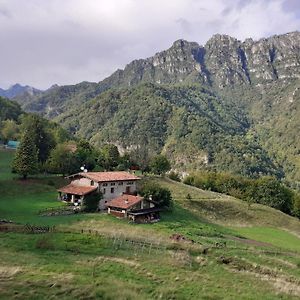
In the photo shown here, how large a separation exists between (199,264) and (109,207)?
1047 inches

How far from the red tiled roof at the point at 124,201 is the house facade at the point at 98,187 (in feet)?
10.0

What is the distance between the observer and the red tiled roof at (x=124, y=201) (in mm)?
60625

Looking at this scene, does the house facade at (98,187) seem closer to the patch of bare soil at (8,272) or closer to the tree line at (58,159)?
the tree line at (58,159)

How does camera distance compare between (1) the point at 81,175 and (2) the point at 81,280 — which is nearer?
(2) the point at 81,280

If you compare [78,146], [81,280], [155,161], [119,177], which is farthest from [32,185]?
[81,280]

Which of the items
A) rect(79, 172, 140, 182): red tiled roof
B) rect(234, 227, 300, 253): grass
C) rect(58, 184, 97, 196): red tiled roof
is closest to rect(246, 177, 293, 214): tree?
rect(234, 227, 300, 253): grass

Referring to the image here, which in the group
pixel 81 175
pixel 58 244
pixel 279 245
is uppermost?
pixel 81 175

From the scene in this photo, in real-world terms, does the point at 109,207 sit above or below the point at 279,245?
above

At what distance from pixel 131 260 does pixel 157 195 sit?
35.1 meters

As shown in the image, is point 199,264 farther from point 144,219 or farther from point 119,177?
point 119,177

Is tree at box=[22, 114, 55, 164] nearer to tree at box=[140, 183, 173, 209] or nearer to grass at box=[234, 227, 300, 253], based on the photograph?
tree at box=[140, 183, 173, 209]

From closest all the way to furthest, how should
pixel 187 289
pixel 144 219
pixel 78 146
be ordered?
1. pixel 187 289
2. pixel 144 219
3. pixel 78 146

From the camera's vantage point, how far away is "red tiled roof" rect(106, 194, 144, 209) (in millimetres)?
60625

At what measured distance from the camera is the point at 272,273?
3731 cm
